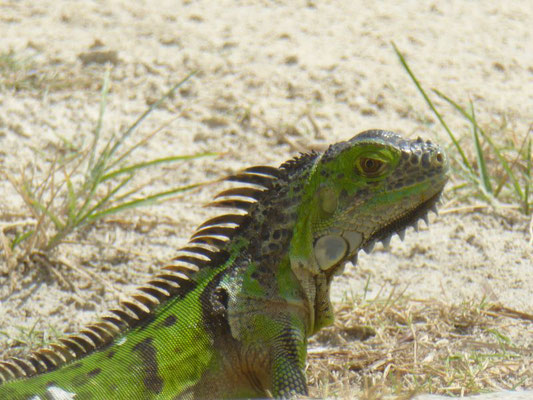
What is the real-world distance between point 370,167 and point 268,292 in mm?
710

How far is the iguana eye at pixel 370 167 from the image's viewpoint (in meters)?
3.83

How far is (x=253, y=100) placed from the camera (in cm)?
717

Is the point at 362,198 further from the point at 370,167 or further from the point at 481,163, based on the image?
the point at 481,163

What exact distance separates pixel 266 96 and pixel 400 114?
1.11 m

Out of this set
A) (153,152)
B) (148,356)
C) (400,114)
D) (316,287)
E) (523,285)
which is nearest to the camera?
(148,356)

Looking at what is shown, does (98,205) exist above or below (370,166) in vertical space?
below

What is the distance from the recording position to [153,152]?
259 inches

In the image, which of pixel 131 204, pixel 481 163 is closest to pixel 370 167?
pixel 131 204

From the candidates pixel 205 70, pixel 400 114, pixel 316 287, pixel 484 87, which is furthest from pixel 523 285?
pixel 205 70

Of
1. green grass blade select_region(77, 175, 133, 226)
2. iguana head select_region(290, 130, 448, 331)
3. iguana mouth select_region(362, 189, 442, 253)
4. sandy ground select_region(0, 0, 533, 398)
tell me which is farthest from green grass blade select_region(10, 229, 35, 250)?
iguana mouth select_region(362, 189, 442, 253)

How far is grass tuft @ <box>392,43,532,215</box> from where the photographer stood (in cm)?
568

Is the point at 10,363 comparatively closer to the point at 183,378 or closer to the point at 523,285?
the point at 183,378

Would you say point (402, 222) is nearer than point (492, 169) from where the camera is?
Yes

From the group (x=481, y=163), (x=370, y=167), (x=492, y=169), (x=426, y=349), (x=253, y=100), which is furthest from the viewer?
(x=253, y=100)
